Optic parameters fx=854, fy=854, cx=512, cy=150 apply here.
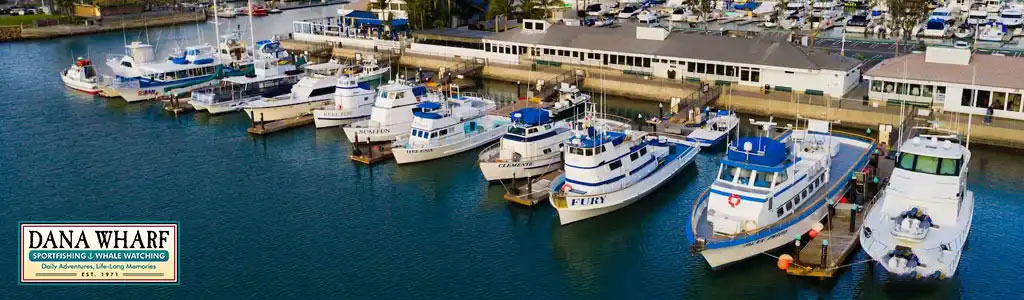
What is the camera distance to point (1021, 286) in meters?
32.4

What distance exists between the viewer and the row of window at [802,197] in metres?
34.2

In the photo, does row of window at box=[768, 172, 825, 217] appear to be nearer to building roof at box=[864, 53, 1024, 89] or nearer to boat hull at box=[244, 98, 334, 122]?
building roof at box=[864, 53, 1024, 89]

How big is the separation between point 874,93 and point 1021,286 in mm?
25692

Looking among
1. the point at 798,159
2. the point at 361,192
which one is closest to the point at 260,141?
the point at 361,192

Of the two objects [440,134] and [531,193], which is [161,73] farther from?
[531,193]

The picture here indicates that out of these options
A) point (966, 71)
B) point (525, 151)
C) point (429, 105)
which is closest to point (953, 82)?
point (966, 71)

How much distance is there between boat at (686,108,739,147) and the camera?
2019 inches

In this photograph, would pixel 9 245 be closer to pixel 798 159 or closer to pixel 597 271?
pixel 597 271

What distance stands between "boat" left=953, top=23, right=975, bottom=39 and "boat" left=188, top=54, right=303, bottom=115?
2500 inches

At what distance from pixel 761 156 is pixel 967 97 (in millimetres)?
25997

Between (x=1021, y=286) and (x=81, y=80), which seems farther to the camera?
(x=81, y=80)

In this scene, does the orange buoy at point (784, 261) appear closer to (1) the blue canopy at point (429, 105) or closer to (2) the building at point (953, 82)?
(1) the blue canopy at point (429, 105)

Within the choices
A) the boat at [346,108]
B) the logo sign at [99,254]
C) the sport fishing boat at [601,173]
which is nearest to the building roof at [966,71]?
the sport fishing boat at [601,173]

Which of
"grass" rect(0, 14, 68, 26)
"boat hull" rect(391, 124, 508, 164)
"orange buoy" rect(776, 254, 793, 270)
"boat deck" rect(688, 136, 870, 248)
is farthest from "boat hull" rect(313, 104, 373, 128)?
"grass" rect(0, 14, 68, 26)
